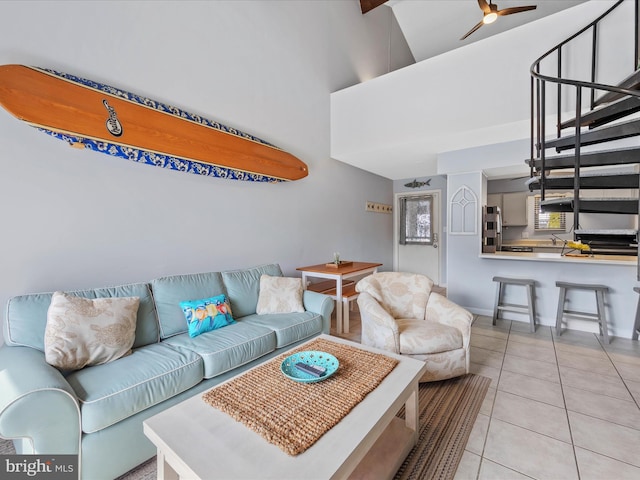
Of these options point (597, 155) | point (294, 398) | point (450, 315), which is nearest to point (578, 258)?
point (597, 155)

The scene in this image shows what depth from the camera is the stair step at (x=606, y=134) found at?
71.7 inches

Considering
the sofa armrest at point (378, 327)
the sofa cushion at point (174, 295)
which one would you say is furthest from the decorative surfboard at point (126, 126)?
the sofa armrest at point (378, 327)

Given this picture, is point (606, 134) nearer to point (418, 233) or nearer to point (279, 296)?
point (279, 296)

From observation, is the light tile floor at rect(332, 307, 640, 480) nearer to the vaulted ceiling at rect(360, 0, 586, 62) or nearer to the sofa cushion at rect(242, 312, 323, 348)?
the sofa cushion at rect(242, 312, 323, 348)

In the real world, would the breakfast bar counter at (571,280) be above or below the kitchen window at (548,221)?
below

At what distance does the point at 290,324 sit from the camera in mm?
2453

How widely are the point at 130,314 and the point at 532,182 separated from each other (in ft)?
10.8

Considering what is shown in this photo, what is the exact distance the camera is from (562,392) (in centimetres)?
217

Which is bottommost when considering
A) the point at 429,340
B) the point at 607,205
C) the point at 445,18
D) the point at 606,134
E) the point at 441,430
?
the point at 441,430

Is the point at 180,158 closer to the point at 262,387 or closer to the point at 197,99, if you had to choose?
the point at 197,99

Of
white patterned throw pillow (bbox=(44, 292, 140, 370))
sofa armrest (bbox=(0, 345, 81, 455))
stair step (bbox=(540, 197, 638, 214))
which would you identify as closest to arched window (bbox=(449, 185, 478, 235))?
stair step (bbox=(540, 197, 638, 214))

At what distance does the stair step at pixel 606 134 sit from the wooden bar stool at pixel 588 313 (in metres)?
1.85

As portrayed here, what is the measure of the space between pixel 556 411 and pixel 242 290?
103 inches

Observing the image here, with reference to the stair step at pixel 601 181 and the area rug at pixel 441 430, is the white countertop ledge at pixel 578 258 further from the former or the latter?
Answer: the area rug at pixel 441 430
